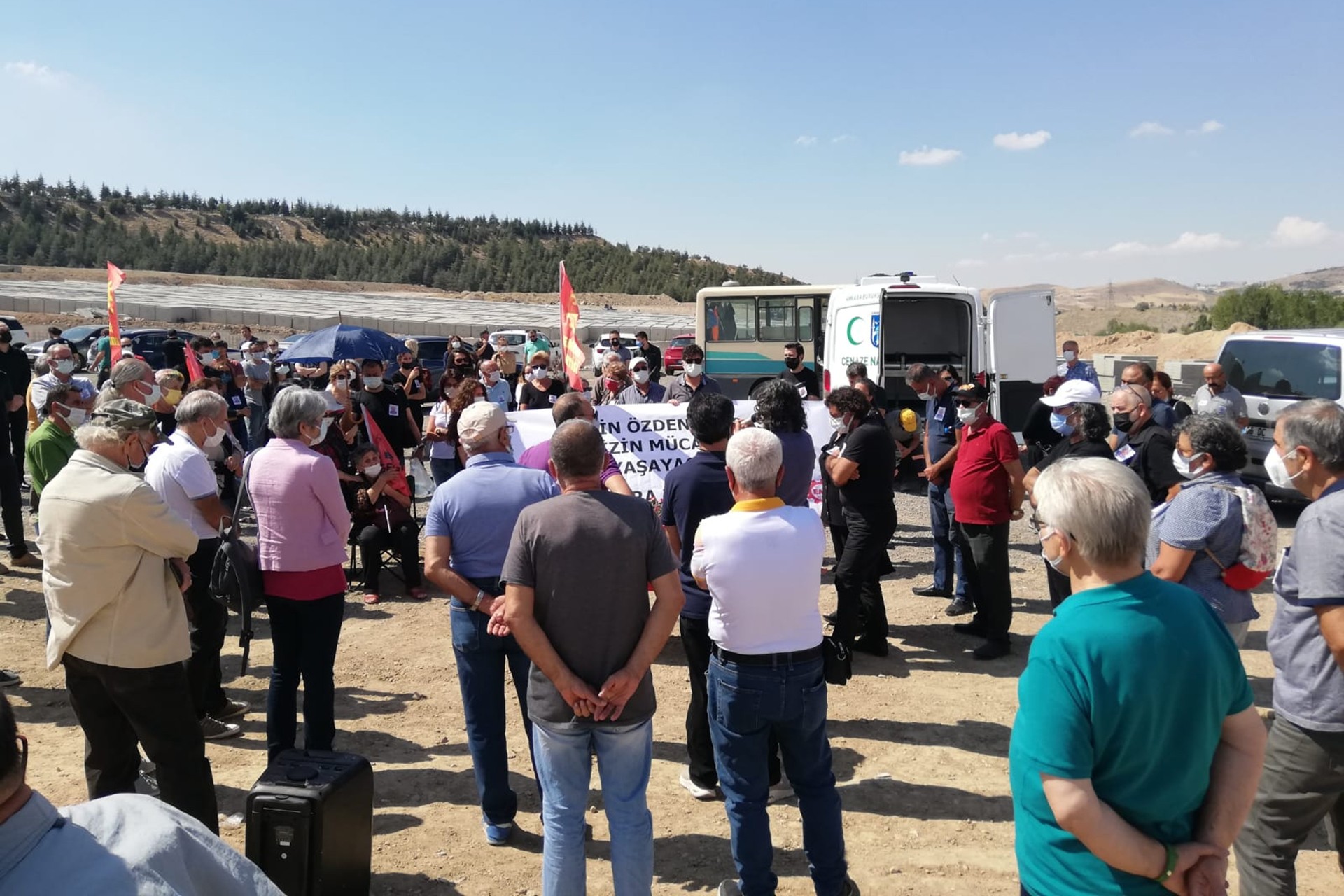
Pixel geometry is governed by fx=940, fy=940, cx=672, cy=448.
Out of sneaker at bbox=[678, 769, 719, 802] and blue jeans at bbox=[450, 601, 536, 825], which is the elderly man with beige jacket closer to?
blue jeans at bbox=[450, 601, 536, 825]

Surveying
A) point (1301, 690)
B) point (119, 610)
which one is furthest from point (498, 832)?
point (1301, 690)

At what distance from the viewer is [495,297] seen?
71625 millimetres

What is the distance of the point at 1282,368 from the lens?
11211 mm

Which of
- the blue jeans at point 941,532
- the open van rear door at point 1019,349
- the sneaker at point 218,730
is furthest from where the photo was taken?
the open van rear door at point 1019,349

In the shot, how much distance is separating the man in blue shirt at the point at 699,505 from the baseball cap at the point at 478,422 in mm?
869

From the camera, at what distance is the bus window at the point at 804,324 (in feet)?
66.5

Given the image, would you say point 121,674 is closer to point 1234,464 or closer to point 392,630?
point 392,630

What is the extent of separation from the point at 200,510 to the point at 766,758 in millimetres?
3092

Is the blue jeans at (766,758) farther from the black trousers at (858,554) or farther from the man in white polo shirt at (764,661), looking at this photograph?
the black trousers at (858,554)

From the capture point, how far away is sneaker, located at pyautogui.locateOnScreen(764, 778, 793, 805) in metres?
4.54

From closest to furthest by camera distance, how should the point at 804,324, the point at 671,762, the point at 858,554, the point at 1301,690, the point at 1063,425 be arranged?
1. the point at 1301,690
2. the point at 671,762
3. the point at 1063,425
4. the point at 858,554
5. the point at 804,324

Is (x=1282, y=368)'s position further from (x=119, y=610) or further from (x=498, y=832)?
(x=119, y=610)

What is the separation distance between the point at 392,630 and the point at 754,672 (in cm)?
447

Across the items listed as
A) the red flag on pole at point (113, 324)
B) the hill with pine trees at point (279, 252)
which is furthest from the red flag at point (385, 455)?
the hill with pine trees at point (279, 252)
